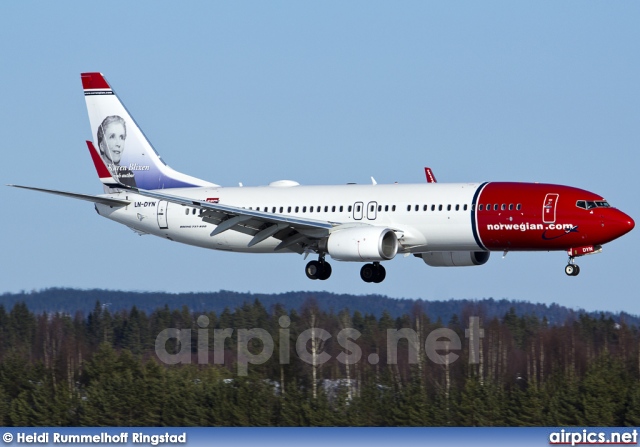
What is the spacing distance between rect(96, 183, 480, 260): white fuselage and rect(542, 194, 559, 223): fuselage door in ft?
10.5

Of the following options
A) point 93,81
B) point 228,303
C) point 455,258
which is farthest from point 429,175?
point 228,303

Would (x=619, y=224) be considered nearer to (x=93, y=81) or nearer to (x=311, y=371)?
(x=93, y=81)

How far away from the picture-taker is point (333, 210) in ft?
207

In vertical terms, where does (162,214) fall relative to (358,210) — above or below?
above

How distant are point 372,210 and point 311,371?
109 feet

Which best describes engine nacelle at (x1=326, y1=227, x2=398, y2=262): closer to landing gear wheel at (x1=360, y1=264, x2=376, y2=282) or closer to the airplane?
the airplane

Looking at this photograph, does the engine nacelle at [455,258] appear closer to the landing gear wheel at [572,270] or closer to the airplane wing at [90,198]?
the landing gear wheel at [572,270]

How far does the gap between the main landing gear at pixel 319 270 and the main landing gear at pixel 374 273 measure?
1.79 m

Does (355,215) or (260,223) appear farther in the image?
(260,223)

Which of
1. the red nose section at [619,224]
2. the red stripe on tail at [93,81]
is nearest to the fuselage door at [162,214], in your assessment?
the red stripe on tail at [93,81]

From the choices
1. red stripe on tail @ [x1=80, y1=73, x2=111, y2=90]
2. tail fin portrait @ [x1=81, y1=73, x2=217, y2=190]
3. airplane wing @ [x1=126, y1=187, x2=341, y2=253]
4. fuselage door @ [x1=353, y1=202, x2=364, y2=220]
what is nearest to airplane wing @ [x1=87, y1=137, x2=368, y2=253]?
airplane wing @ [x1=126, y1=187, x2=341, y2=253]

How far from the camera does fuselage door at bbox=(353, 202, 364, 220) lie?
62219 mm

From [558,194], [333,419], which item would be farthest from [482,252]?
[333,419]

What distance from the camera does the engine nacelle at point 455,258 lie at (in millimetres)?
64375
